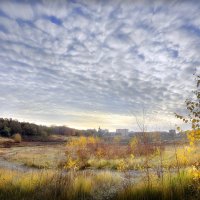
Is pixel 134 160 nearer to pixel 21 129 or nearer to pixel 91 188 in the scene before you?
pixel 91 188

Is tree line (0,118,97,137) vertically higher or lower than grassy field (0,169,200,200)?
higher

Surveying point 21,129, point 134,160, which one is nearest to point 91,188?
point 134,160

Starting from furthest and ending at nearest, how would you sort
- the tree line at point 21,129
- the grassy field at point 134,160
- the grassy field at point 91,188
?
the tree line at point 21,129 → the grassy field at point 134,160 → the grassy field at point 91,188

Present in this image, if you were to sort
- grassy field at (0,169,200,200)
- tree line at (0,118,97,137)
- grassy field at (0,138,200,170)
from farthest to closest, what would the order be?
tree line at (0,118,97,137)
grassy field at (0,138,200,170)
grassy field at (0,169,200,200)

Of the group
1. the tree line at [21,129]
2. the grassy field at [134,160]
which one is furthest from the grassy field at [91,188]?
the tree line at [21,129]

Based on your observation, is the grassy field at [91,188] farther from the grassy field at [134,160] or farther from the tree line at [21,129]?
the tree line at [21,129]

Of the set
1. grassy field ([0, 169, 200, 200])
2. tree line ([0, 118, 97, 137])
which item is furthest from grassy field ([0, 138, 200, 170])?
tree line ([0, 118, 97, 137])

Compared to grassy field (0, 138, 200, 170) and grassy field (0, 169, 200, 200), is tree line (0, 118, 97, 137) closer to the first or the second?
grassy field (0, 138, 200, 170)

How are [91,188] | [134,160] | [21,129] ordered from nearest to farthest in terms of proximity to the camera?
1. [91,188]
2. [134,160]
3. [21,129]

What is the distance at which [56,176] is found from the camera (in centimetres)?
751

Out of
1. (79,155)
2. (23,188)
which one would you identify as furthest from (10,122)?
(23,188)

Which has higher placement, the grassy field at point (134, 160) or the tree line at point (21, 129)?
the tree line at point (21, 129)

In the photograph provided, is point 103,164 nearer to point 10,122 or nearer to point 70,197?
point 70,197

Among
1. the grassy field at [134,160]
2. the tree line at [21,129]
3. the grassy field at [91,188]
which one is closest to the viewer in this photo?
the grassy field at [91,188]
